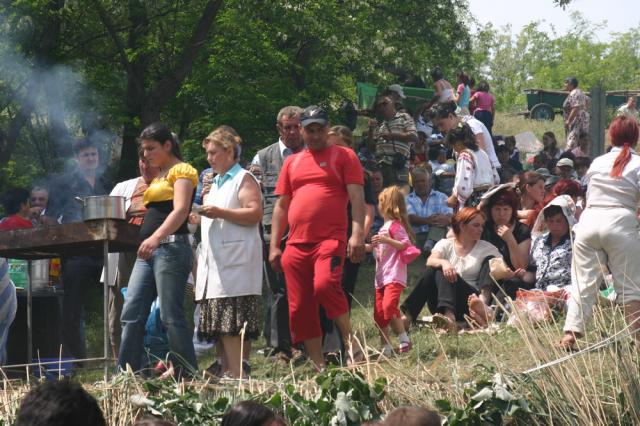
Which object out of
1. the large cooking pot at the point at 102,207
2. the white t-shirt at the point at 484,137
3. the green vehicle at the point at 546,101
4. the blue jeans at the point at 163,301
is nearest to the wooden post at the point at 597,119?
the white t-shirt at the point at 484,137

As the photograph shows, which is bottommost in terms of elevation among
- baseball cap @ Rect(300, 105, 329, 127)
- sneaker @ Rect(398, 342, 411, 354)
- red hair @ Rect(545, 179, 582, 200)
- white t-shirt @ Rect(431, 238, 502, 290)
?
sneaker @ Rect(398, 342, 411, 354)

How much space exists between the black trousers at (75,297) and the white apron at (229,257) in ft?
6.66

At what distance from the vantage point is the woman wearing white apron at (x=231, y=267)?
25.4 feet

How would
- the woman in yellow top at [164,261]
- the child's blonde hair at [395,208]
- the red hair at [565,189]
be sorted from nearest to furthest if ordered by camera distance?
the woman in yellow top at [164,261] → the child's blonde hair at [395,208] → the red hair at [565,189]

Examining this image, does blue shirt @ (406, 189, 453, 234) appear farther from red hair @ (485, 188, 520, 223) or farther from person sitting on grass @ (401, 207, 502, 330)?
person sitting on grass @ (401, 207, 502, 330)

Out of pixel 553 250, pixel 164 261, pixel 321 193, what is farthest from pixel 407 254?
pixel 164 261

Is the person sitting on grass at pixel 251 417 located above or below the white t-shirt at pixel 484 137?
below

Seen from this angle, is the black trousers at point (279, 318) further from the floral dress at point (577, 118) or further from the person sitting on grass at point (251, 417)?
the floral dress at point (577, 118)

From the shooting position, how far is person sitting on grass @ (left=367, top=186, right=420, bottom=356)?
926cm

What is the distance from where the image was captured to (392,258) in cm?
951

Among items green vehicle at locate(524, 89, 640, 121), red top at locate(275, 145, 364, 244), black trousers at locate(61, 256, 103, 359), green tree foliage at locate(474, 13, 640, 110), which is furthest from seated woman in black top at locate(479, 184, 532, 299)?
green tree foliage at locate(474, 13, 640, 110)

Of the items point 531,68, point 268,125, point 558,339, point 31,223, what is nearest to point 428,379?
point 558,339

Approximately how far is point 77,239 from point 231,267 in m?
1.04

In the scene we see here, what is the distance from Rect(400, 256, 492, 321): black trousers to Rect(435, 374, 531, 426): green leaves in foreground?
386 cm
